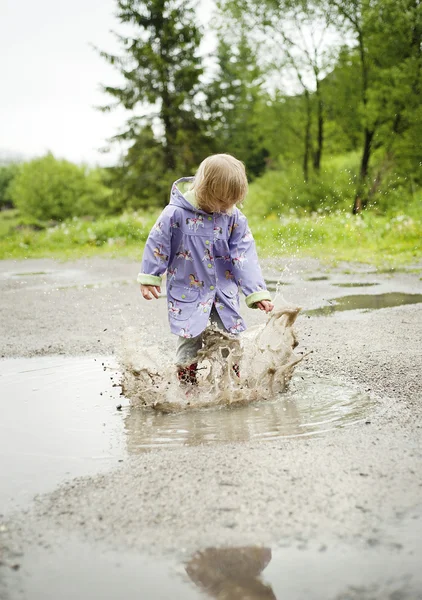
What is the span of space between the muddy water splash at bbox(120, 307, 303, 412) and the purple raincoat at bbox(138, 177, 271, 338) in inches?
7.0

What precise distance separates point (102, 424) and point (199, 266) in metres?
1.10

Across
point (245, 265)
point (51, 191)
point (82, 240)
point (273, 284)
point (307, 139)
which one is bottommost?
point (273, 284)

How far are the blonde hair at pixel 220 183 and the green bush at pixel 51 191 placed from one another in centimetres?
4290

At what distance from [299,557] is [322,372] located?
262 cm

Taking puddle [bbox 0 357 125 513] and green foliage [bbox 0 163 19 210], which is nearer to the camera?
puddle [bbox 0 357 125 513]

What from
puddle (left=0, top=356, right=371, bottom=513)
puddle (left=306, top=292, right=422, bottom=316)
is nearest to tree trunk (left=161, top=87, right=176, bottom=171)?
puddle (left=306, top=292, right=422, bottom=316)

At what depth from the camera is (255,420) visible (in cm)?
379

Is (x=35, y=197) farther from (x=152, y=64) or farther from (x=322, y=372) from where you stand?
(x=322, y=372)

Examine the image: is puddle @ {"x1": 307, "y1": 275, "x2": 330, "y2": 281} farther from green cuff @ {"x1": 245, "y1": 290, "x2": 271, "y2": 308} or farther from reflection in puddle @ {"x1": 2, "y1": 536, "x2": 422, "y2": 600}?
reflection in puddle @ {"x1": 2, "y1": 536, "x2": 422, "y2": 600}

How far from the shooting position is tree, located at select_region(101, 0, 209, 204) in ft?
89.1

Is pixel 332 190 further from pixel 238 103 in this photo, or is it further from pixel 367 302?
pixel 238 103

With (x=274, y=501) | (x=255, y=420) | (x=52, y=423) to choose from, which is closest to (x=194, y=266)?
(x=255, y=420)

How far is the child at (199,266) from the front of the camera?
4129 millimetres

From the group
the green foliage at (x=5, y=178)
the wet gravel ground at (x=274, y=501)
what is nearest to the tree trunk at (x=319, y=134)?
the wet gravel ground at (x=274, y=501)
